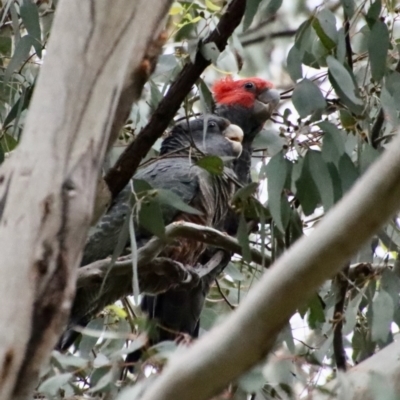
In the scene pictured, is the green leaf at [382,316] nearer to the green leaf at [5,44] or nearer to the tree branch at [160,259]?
the tree branch at [160,259]

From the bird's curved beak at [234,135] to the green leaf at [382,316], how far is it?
1156 millimetres

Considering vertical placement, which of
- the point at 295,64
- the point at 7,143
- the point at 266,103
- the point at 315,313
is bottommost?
the point at 315,313

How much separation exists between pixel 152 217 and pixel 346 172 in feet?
1.20

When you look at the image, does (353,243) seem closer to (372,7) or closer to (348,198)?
(348,198)

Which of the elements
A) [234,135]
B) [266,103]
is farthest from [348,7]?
[266,103]

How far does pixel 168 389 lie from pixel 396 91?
42.2 inches

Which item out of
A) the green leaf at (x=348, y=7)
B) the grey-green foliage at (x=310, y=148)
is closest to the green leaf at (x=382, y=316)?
the grey-green foliage at (x=310, y=148)

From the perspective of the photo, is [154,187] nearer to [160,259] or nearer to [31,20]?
[160,259]

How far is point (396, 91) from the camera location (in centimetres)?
167

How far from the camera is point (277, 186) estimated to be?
1598mm

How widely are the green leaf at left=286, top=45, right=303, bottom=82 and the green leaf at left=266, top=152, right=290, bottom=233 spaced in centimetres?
15

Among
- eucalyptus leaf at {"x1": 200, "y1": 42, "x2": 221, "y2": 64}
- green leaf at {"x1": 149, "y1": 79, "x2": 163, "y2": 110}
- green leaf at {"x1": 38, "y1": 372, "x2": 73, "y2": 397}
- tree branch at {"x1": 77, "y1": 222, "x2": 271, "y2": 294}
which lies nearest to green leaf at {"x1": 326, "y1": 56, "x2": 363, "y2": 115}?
eucalyptus leaf at {"x1": 200, "y1": 42, "x2": 221, "y2": 64}

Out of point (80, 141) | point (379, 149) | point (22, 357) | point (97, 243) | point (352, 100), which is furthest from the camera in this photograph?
point (97, 243)

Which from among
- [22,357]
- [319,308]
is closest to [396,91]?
[319,308]
